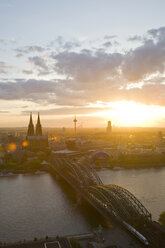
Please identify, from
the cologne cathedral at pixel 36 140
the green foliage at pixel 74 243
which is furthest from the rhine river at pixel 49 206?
the cologne cathedral at pixel 36 140

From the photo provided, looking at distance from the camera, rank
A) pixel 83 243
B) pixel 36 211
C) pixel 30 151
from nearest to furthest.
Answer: pixel 83 243 → pixel 36 211 → pixel 30 151

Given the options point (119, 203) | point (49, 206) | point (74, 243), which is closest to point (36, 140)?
point (49, 206)

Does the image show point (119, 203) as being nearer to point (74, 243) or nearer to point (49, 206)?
point (74, 243)

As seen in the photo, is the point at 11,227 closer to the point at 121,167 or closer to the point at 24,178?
the point at 24,178

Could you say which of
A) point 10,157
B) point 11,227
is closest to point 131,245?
point 11,227

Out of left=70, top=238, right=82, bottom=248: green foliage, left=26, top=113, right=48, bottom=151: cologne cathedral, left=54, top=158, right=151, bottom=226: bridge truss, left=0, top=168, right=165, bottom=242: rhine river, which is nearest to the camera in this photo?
left=70, top=238, right=82, bottom=248: green foliage

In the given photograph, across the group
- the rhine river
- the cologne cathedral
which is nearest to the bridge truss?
the rhine river

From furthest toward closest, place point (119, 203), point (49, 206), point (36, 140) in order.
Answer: point (36, 140) < point (49, 206) < point (119, 203)

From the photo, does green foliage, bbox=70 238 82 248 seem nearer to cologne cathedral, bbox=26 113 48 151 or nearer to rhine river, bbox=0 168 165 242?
rhine river, bbox=0 168 165 242
